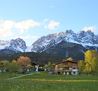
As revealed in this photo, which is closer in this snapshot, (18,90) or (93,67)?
(18,90)

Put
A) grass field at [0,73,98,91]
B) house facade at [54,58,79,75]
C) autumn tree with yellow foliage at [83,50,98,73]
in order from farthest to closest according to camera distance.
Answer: house facade at [54,58,79,75], autumn tree with yellow foliage at [83,50,98,73], grass field at [0,73,98,91]

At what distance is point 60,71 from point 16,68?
24.8m

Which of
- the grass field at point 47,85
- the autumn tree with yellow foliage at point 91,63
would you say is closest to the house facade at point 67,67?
the autumn tree with yellow foliage at point 91,63

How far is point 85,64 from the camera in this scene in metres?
155

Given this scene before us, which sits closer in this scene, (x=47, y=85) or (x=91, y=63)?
(x=47, y=85)

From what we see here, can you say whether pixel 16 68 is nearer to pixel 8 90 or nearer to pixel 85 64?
pixel 85 64

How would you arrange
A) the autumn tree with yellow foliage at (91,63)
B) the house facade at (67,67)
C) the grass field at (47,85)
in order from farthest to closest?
the house facade at (67,67), the autumn tree with yellow foliage at (91,63), the grass field at (47,85)

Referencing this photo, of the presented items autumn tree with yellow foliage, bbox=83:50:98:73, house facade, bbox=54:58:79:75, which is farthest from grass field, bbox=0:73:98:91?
house facade, bbox=54:58:79:75

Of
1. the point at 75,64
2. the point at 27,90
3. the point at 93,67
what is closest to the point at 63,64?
the point at 75,64

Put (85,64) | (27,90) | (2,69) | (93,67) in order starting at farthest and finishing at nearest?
(2,69) → (85,64) → (93,67) → (27,90)

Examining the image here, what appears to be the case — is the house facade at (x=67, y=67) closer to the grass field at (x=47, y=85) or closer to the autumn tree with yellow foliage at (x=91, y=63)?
the autumn tree with yellow foliage at (x=91, y=63)

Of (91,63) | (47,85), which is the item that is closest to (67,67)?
(91,63)

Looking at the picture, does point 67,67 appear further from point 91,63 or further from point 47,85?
point 47,85

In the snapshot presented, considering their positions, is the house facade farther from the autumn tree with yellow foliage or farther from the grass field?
the grass field
